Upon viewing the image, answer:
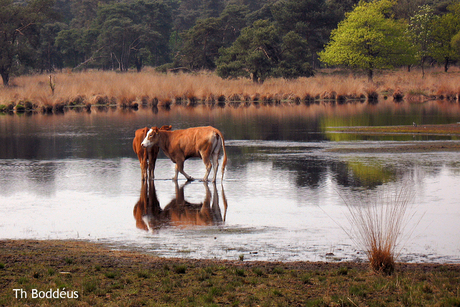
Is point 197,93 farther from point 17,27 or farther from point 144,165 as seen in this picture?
point 144,165

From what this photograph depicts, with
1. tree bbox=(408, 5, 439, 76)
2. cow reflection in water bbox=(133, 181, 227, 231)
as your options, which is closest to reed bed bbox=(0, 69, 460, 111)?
tree bbox=(408, 5, 439, 76)

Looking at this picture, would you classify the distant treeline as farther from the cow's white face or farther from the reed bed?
the cow's white face

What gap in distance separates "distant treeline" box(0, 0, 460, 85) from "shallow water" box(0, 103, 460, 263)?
112ft

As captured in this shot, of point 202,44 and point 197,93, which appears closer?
point 197,93

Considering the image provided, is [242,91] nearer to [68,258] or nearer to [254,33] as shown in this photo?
[254,33]

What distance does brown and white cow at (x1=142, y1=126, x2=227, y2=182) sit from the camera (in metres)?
13.1

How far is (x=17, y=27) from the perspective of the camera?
5628cm

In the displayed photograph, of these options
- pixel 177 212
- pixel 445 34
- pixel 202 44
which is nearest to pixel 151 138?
pixel 177 212

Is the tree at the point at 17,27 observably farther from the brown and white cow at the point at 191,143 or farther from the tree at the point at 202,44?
the brown and white cow at the point at 191,143

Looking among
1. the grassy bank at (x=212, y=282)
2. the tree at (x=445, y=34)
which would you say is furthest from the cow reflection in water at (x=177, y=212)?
the tree at (x=445, y=34)

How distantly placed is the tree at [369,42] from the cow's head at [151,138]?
5151cm

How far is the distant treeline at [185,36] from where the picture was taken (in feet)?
181

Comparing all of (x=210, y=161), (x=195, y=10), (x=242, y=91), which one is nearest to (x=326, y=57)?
(x=242, y=91)

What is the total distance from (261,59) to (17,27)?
23.8 m
